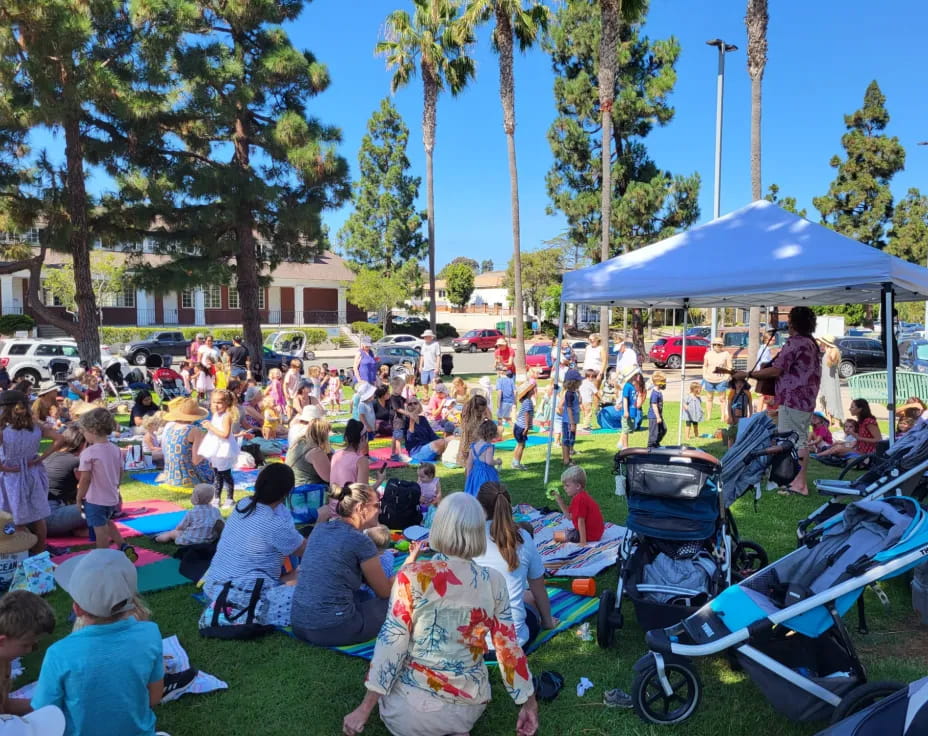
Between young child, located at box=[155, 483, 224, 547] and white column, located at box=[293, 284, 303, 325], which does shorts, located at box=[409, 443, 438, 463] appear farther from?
white column, located at box=[293, 284, 303, 325]

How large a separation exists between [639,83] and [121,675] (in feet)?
101

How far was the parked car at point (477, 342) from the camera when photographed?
41791mm

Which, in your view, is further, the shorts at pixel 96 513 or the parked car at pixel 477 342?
the parked car at pixel 477 342

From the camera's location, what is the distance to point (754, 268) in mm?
6594

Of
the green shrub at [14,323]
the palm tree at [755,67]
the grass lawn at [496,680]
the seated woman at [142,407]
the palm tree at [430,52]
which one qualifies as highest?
the palm tree at [430,52]

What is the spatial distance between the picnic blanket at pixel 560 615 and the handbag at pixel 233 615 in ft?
2.06

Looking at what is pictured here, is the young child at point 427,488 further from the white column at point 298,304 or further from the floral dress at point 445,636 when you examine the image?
the white column at point 298,304

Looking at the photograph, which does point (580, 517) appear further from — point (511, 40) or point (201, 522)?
point (511, 40)

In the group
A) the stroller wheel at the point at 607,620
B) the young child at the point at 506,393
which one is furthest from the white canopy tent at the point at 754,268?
the young child at the point at 506,393

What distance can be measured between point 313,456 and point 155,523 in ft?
6.65

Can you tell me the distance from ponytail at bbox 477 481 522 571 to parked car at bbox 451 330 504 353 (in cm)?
3733

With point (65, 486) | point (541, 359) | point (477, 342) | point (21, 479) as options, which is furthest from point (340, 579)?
point (477, 342)

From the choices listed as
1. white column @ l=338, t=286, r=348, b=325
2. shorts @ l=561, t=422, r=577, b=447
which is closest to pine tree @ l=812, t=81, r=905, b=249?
white column @ l=338, t=286, r=348, b=325

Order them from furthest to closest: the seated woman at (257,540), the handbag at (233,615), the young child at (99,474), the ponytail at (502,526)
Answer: the young child at (99,474) < the seated woman at (257,540) < the handbag at (233,615) < the ponytail at (502,526)
